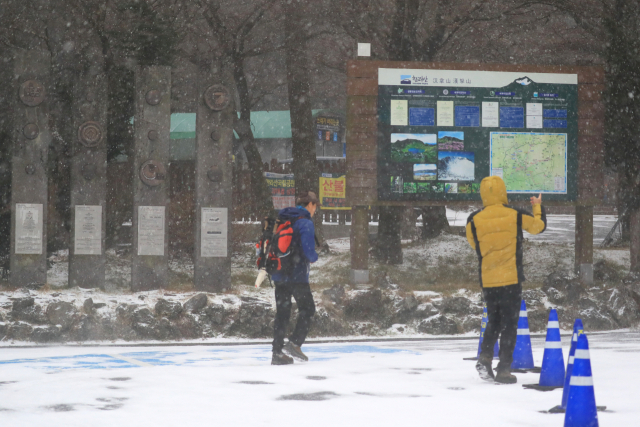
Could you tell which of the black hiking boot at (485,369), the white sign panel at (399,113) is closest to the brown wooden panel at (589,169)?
the white sign panel at (399,113)

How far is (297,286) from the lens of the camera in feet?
29.8

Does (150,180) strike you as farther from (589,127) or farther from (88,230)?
(589,127)

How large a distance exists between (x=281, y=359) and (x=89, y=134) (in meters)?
6.53

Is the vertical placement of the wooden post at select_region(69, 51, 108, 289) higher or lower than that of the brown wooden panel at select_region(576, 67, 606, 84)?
lower

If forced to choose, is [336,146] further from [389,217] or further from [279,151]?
[389,217]

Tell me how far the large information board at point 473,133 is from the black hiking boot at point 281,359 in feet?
19.2

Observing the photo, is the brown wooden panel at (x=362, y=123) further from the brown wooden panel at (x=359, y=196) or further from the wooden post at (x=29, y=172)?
the wooden post at (x=29, y=172)

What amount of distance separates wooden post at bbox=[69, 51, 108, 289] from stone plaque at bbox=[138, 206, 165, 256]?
67cm

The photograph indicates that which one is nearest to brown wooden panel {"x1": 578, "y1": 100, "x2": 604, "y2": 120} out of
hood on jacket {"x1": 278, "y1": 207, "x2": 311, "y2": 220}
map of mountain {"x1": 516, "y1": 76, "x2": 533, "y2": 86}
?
map of mountain {"x1": 516, "y1": 76, "x2": 533, "y2": 86}

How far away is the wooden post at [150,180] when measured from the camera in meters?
13.8

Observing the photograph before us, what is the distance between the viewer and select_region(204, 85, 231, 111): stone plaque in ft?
46.1

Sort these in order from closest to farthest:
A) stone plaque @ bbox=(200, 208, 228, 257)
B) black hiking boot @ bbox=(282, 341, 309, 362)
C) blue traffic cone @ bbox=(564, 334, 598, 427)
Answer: blue traffic cone @ bbox=(564, 334, 598, 427) < black hiking boot @ bbox=(282, 341, 309, 362) < stone plaque @ bbox=(200, 208, 228, 257)

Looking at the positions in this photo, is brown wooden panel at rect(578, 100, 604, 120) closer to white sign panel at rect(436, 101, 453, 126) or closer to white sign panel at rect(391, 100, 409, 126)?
white sign panel at rect(436, 101, 453, 126)

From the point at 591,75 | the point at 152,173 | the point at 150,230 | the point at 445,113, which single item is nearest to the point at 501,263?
the point at 445,113
